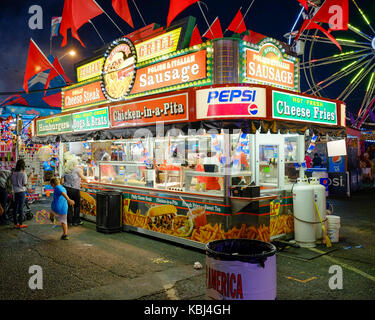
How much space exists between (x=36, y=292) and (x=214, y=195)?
11.9 feet

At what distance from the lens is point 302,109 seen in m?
7.37

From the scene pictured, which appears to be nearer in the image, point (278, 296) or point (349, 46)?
point (278, 296)

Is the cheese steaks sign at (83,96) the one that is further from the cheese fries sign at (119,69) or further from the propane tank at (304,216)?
the propane tank at (304,216)

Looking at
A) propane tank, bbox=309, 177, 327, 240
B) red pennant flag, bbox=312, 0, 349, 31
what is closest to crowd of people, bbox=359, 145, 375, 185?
red pennant flag, bbox=312, 0, 349, 31

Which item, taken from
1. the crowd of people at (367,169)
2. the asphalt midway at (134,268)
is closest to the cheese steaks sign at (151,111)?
the asphalt midway at (134,268)

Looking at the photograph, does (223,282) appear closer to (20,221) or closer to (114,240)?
(114,240)

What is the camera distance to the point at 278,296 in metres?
4.70

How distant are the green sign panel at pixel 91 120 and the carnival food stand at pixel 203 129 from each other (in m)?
0.03

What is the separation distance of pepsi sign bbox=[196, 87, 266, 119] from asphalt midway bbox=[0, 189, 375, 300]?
9.28ft

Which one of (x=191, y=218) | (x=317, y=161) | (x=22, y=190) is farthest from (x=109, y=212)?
(x=317, y=161)

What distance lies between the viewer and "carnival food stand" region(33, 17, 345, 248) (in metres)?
6.48

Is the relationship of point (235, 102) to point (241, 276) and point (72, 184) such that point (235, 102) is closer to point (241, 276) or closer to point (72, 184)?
point (241, 276)

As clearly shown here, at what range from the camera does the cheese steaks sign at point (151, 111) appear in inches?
273
